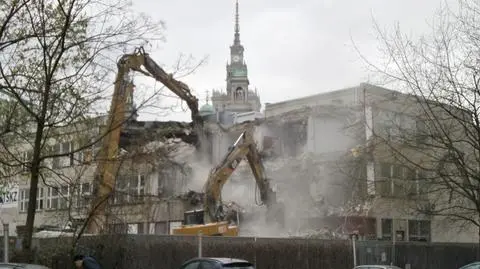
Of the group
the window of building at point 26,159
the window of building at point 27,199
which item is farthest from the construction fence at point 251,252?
the window of building at point 27,199

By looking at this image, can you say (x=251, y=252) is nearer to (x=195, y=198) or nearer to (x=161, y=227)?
(x=195, y=198)

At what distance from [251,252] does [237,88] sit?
139263 millimetres

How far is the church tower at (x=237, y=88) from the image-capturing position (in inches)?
6216

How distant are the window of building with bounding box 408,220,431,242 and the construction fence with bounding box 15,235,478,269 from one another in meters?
9.70

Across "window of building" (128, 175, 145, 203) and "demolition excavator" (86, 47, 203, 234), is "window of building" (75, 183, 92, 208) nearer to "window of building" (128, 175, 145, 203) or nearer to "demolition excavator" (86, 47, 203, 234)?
"demolition excavator" (86, 47, 203, 234)

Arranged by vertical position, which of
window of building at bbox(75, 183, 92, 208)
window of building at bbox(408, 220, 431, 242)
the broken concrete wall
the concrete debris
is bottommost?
window of building at bbox(408, 220, 431, 242)

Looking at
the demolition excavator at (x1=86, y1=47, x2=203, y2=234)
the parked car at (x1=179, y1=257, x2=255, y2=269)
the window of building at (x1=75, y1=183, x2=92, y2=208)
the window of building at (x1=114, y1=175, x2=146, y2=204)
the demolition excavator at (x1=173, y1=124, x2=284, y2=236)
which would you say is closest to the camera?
the parked car at (x1=179, y1=257, x2=255, y2=269)

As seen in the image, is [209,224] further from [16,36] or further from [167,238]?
[16,36]

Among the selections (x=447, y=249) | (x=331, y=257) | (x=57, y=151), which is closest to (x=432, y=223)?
(x=447, y=249)

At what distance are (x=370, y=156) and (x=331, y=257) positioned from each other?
208 inches

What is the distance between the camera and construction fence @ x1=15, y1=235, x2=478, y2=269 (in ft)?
66.4

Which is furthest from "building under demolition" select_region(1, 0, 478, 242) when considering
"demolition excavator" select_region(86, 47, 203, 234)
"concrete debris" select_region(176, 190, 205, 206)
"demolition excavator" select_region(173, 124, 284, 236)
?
"demolition excavator" select_region(86, 47, 203, 234)

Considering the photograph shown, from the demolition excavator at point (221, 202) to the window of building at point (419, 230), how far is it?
1286cm

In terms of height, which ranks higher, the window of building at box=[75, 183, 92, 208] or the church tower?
the church tower
